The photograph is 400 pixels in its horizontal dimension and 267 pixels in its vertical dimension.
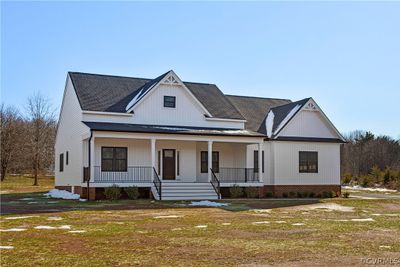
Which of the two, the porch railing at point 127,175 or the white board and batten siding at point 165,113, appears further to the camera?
the white board and batten siding at point 165,113

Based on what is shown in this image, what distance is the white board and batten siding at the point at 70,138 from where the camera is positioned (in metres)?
28.8

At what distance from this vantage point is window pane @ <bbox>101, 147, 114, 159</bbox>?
2792 cm

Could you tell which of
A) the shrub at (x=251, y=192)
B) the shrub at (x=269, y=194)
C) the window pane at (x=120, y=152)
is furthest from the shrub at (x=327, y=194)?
the window pane at (x=120, y=152)

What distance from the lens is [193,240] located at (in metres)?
11.0

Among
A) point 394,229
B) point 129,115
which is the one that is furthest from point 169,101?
point 394,229

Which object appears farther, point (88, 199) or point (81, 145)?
point (81, 145)

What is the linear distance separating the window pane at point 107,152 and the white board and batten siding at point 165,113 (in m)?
1.64

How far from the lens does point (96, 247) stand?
387 inches

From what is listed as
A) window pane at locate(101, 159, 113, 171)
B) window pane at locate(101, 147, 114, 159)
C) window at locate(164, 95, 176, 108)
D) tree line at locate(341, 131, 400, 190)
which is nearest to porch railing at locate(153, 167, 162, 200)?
window pane at locate(101, 159, 113, 171)

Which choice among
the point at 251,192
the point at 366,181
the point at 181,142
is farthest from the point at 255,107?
the point at 366,181

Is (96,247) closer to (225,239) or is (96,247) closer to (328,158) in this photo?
(225,239)

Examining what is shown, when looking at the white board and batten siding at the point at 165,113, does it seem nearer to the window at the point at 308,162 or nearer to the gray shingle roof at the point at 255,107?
the gray shingle roof at the point at 255,107

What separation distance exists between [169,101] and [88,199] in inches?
314

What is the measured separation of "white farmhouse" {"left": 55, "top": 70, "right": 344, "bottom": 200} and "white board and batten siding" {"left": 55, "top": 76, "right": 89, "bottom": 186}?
0.06 metres
